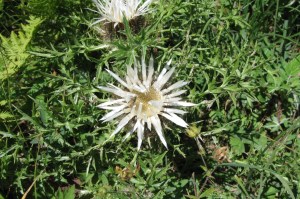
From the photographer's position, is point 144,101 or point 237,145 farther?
point 237,145

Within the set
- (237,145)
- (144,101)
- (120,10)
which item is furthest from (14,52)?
(237,145)

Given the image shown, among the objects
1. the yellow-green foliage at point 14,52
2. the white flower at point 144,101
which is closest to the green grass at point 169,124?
the yellow-green foliage at point 14,52

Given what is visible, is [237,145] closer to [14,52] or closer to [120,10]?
[120,10]

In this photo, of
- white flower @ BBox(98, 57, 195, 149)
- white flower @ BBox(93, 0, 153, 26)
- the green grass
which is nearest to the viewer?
white flower @ BBox(98, 57, 195, 149)

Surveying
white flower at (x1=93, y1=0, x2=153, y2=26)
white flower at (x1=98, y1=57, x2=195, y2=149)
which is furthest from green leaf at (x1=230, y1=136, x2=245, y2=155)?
white flower at (x1=93, y1=0, x2=153, y2=26)

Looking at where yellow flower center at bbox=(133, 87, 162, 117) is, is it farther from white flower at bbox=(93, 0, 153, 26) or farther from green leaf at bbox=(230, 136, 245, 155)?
green leaf at bbox=(230, 136, 245, 155)
